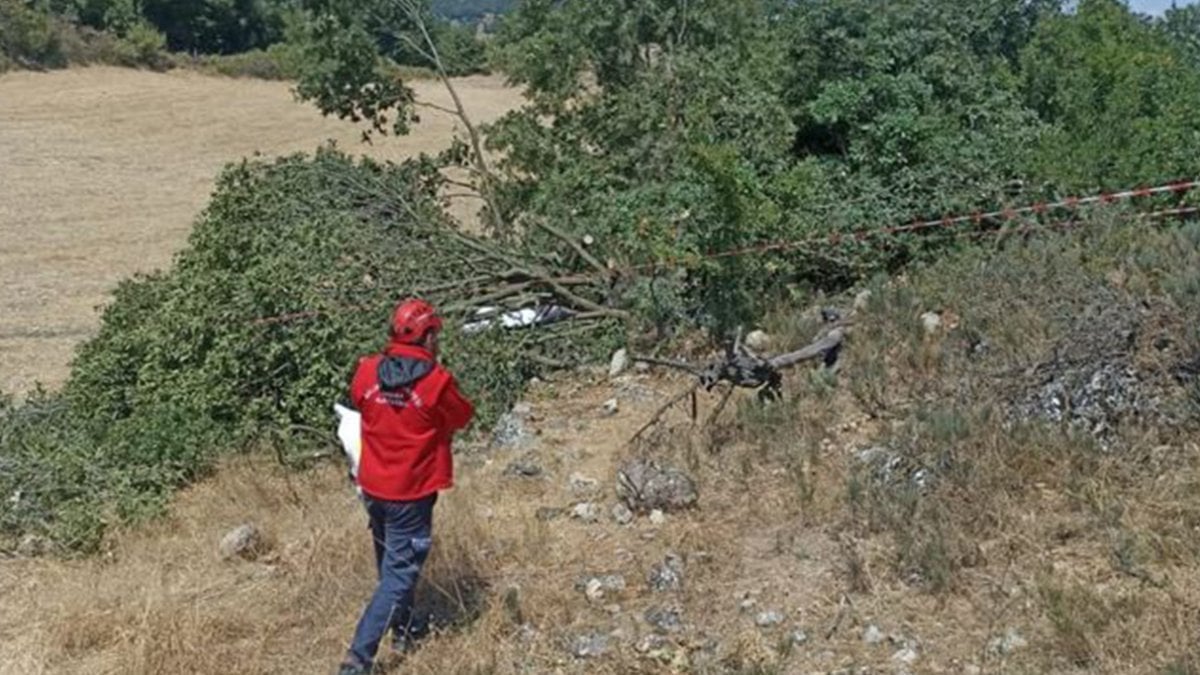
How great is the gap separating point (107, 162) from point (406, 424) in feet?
73.8

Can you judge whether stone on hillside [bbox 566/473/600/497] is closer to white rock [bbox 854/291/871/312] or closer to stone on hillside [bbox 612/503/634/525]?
stone on hillside [bbox 612/503/634/525]

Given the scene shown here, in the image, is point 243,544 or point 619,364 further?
→ point 619,364

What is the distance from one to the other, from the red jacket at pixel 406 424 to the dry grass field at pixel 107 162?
6162mm

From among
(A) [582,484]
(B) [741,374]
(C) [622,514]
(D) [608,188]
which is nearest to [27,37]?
(D) [608,188]

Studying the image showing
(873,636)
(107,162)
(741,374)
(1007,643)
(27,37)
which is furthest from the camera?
(27,37)

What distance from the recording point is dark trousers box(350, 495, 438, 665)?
4512 mm

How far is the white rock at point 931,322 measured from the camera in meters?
6.70

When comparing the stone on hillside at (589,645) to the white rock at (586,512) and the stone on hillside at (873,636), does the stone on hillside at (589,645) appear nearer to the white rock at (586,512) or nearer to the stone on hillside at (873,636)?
the stone on hillside at (873,636)

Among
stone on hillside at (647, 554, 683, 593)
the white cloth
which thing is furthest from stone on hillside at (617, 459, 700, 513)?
the white cloth

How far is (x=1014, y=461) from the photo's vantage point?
526 cm

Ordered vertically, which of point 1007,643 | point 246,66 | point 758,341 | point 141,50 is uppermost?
point 1007,643

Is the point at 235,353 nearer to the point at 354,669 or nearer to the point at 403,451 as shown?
the point at 403,451

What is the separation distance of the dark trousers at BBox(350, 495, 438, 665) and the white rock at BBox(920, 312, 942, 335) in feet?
10.2

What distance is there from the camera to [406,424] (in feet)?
14.9
